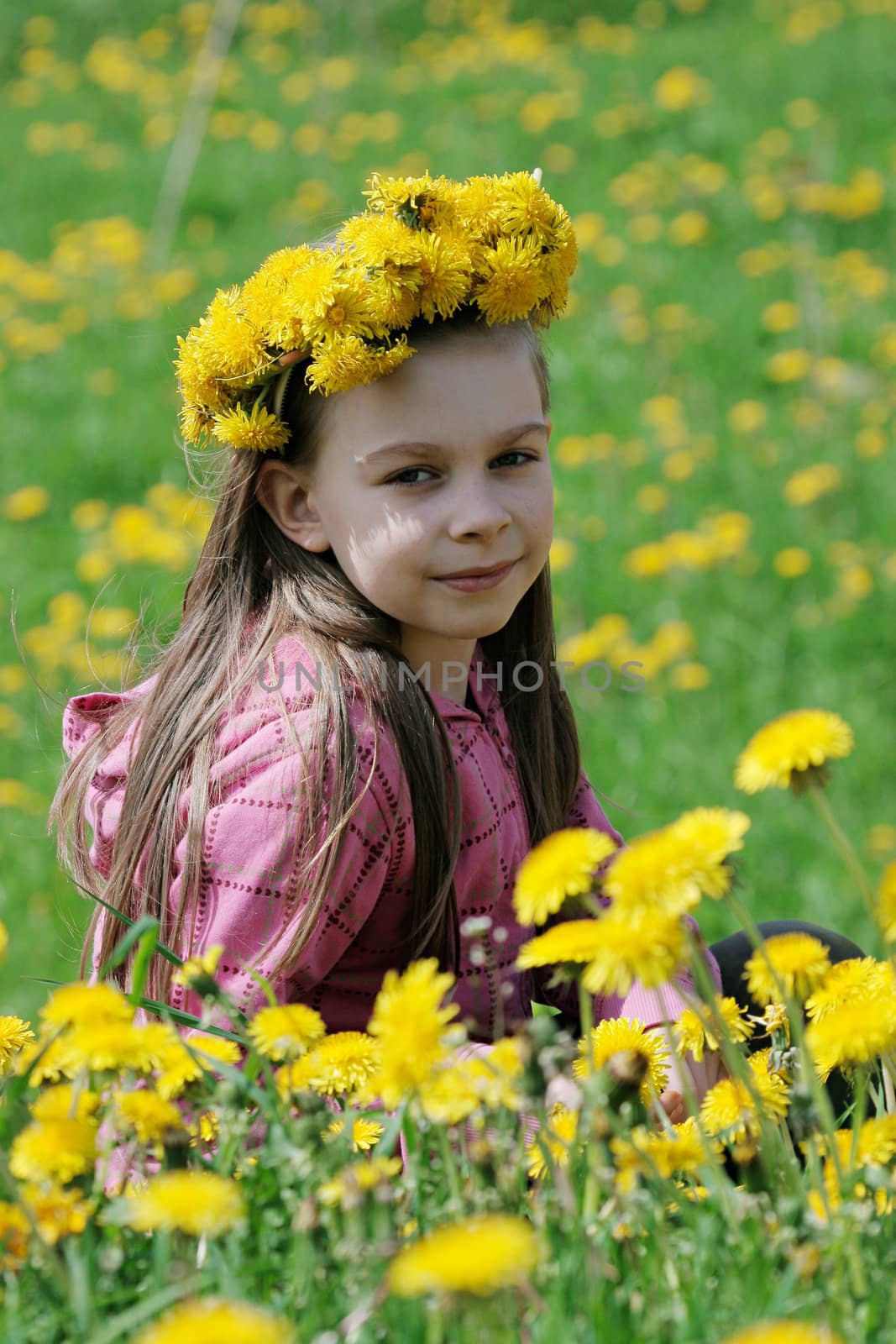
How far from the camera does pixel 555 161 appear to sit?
24.8ft

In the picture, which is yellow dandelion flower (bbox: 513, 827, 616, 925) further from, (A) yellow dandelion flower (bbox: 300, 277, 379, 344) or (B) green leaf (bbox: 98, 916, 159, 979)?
(A) yellow dandelion flower (bbox: 300, 277, 379, 344)

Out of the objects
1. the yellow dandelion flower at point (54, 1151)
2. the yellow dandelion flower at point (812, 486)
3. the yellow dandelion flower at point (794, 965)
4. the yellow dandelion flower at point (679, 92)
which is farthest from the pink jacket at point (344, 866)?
the yellow dandelion flower at point (679, 92)

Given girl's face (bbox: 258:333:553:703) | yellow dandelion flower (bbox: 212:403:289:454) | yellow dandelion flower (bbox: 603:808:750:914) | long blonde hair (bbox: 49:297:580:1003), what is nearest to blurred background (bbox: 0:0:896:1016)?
long blonde hair (bbox: 49:297:580:1003)

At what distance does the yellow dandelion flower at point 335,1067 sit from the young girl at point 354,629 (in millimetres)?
454

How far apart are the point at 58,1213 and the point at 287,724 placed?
2.72 ft

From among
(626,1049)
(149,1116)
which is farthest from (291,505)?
(149,1116)

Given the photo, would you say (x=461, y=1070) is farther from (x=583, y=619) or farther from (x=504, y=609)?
(x=583, y=619)

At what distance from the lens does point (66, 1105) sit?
1206 millimetres

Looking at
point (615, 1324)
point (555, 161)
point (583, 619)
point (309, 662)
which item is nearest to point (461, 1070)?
point (615, 1324)

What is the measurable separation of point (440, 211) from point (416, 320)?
0.45ft

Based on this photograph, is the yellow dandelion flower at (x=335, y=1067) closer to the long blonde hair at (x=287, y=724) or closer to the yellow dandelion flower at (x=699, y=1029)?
the yellow dandelion flower at (x=699, y=1029)

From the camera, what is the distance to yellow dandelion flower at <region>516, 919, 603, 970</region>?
1131 millimetres

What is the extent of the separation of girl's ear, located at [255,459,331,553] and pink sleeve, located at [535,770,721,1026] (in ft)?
1.89

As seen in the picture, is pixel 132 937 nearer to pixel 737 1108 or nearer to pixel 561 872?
pixel 561 872
